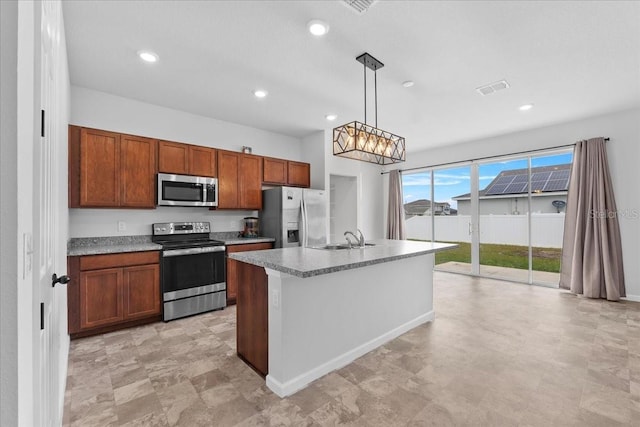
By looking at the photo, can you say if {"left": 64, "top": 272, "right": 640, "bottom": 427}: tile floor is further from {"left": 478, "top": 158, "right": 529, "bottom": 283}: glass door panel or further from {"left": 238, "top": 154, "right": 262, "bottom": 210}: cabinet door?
{"left": 478, "top": 158, "right": 529, "bottom": 283}: glass door panel

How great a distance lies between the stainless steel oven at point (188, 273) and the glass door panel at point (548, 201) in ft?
17.1

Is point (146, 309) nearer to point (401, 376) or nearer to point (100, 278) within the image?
point (100, 278)

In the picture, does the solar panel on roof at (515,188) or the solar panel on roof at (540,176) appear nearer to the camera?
the solar panel on roof at (540,176)

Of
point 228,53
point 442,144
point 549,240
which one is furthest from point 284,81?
point 549,240

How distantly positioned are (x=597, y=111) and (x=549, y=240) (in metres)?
2.14

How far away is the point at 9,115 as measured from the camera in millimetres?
654

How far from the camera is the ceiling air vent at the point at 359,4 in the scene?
2.04 m

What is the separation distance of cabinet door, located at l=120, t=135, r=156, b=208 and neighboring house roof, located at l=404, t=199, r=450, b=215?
17.2 ft

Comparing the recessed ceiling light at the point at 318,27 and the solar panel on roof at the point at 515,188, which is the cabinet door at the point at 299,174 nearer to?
the recessed ceiling light at the point at 318,27

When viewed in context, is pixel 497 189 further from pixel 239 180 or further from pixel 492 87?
pixel 239 180

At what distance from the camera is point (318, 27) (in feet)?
7.61

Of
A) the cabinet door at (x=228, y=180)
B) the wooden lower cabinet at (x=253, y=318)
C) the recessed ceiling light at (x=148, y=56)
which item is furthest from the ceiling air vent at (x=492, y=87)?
the recessed ceiling light at (x=148, y=56)

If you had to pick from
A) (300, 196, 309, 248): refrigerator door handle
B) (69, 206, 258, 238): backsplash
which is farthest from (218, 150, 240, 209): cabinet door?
(300, 196, 309, 248): refrigerator door handle

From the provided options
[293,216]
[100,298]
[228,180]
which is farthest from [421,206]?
[100,298]
